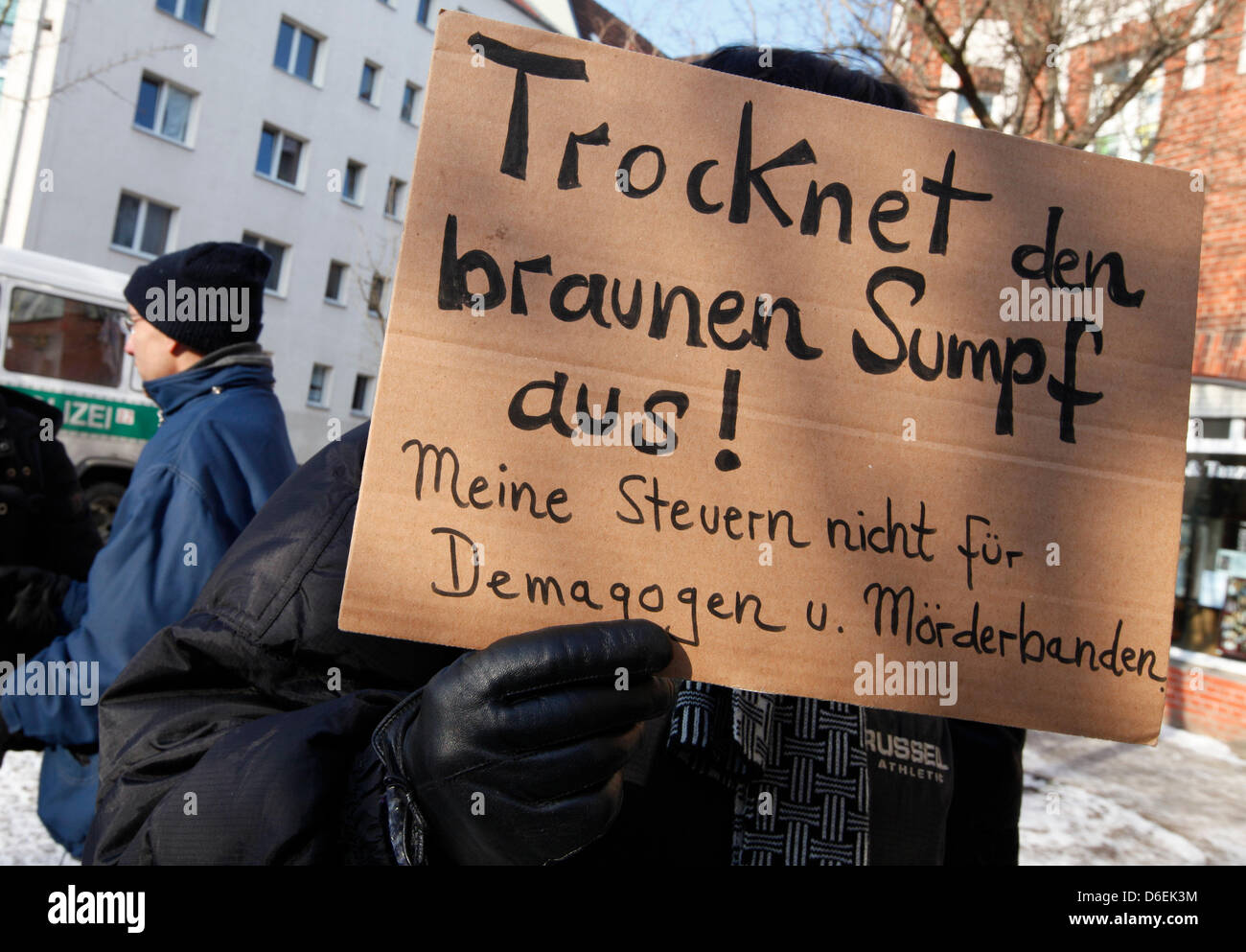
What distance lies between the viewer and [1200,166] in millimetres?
7648

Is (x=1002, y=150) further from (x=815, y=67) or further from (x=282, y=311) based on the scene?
(x=282, y=311)

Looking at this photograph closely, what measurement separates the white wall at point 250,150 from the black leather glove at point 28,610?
49.1 ft

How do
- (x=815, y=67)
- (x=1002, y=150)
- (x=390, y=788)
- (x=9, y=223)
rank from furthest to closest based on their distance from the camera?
1. (x=9, y=223)
2. (x=815, y=67)
3. (x=1002, y=150)
4. (x=390, y=788)

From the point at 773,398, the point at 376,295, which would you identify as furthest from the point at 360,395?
the point at 773,398

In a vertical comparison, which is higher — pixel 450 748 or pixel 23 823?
pixel 450 748

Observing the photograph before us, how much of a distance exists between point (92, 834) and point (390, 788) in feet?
1.50

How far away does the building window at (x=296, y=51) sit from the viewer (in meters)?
22.8

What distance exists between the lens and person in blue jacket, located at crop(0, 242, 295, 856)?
1899 mm

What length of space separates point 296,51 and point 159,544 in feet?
80.6

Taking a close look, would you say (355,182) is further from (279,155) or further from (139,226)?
(139,226)

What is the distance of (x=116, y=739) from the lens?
1188 millimetres
